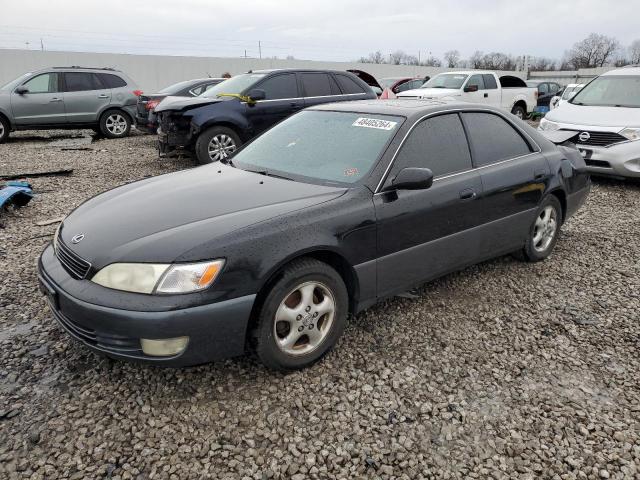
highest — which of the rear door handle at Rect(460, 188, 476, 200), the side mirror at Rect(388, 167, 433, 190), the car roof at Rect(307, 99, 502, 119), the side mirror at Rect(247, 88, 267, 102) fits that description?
the side mirror at Rect(247, 88, 267, 102)

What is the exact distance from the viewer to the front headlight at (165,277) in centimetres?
235

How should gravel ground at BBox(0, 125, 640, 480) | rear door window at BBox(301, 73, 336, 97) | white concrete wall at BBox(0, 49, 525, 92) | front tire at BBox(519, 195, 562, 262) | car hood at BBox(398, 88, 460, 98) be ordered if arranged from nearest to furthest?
gravel ground at BBox(0, 125, 640, 480) → front tire at BBox(519, 195, 562, 262) → rear door window at BBox(301, 73, 336, 97) → car hood at BBox(398, 88, 460, 98) → white concrete wall at BBox(0, 49, 525, 92)

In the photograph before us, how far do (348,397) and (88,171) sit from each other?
7292 millimetres

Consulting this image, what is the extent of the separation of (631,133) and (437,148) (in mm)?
5068

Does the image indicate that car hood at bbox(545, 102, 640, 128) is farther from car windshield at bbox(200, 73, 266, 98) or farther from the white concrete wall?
the white concrete wall

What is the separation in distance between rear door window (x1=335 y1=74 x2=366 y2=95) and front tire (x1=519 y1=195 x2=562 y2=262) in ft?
17.1

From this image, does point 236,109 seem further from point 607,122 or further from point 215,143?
point 607,122

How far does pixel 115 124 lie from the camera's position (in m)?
12.3

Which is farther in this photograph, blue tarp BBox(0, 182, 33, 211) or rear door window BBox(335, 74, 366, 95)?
rear door window BBox(335, 74, 366, 95)

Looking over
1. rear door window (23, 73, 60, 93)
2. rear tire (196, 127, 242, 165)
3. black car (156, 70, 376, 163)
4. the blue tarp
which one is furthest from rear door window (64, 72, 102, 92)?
the blue tarp

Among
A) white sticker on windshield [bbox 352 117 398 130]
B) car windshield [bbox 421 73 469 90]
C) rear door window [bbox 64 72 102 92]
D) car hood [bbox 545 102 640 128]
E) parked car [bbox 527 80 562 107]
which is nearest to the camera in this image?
white sticker on windshield [bbox 352 117 398 130]

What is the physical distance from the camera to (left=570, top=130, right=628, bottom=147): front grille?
7.02 metres

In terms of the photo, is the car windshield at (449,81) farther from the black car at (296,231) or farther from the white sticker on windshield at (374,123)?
the white sticker on windshield at (374,123)

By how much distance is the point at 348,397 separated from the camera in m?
2.64
